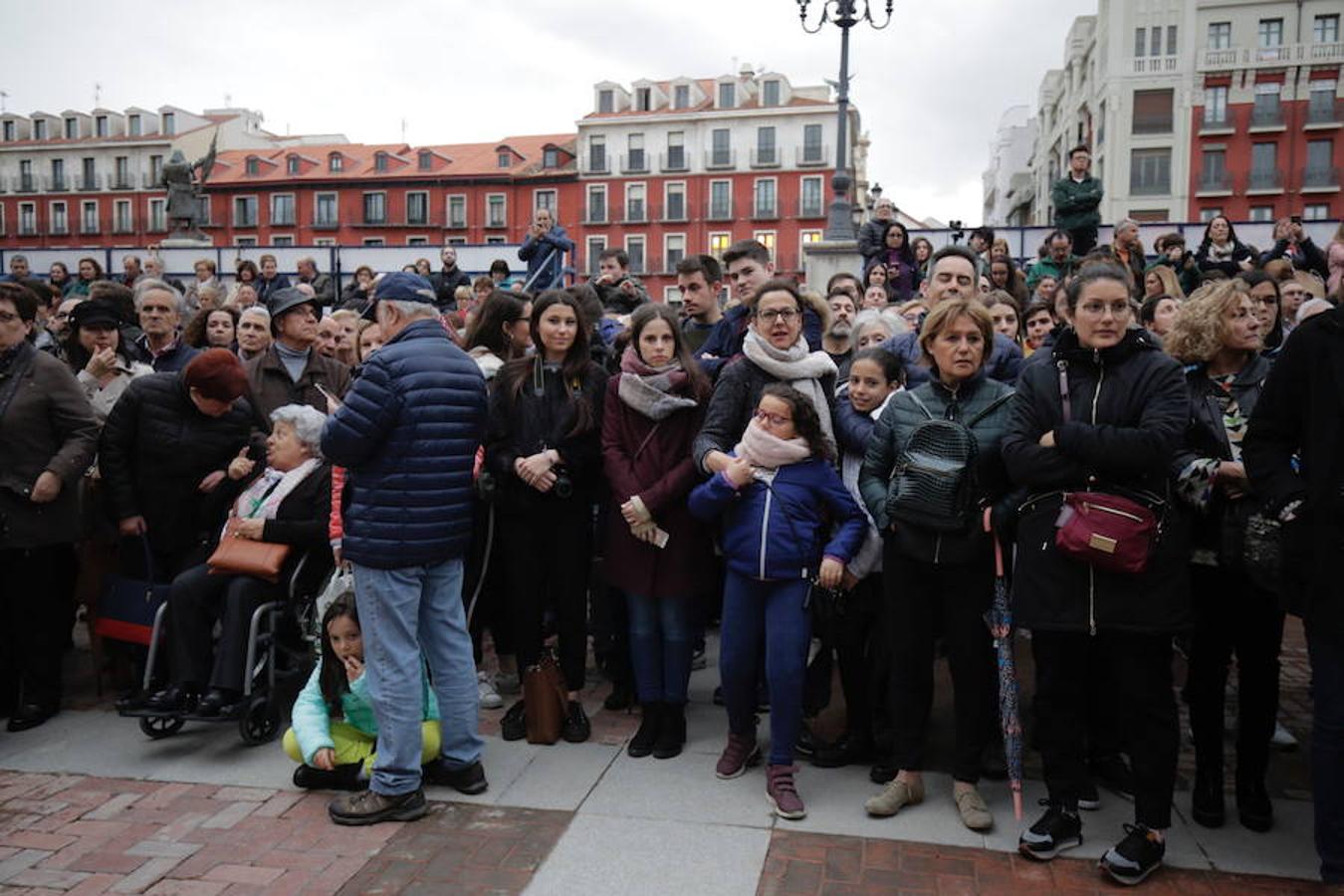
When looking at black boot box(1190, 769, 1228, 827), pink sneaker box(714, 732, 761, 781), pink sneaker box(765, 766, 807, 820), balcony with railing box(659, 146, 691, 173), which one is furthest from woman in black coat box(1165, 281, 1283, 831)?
balcony with railing box(659, 146, 691, 173)

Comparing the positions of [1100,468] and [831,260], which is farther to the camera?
[831,260]

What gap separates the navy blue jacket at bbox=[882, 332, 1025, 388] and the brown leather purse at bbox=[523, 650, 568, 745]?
7.47 ft

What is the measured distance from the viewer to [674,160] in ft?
189

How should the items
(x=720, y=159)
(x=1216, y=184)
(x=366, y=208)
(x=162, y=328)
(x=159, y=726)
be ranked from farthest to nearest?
(x=366, y=208) < (x=720, y=159) < (x=1216, y=184) < (x=162, y=328) < (x=159, y=726)

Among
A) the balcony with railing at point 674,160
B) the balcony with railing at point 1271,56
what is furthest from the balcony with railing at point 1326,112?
the balcony with railing at point 674,160

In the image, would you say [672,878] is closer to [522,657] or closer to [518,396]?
[522,657]

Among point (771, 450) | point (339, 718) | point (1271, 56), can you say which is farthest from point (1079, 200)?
point (1271, 56)

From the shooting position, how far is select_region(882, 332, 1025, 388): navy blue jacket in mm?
4855

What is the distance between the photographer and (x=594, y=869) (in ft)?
11.5

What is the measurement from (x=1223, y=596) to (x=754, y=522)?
189cm

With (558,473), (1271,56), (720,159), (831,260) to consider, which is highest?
(1271,56)

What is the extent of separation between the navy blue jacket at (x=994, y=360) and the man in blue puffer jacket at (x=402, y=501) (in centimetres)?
214

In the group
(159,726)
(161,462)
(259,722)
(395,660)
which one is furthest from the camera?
(161,462)

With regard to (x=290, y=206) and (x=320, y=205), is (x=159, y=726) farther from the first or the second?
(x=290, y=206)
